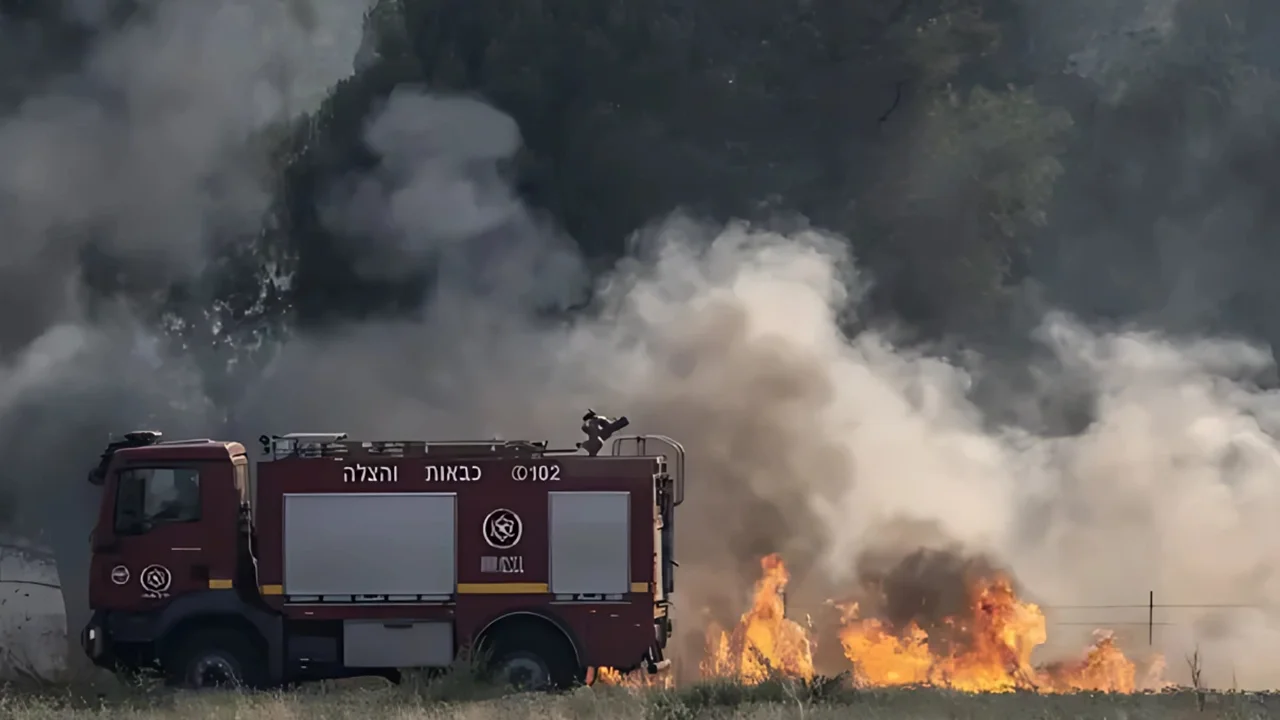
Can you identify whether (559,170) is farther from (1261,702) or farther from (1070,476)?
(1261,702)

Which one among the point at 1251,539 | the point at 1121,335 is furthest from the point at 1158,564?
the point at 1121,335

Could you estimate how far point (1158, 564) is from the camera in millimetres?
27047

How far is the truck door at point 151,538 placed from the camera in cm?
1778

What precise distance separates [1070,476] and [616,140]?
10.2m

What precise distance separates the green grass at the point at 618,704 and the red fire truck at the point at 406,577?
76 centimetres

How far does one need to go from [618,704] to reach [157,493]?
6028mm

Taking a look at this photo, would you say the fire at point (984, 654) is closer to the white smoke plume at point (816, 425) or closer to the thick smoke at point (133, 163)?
the white smoke plume at point (816, 425)

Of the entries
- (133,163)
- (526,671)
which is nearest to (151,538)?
(526,671)

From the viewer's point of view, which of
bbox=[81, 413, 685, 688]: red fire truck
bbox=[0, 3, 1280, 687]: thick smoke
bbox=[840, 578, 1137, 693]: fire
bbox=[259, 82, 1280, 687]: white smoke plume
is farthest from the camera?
bbox=[0, 3, 1280, 687]: thick smoke

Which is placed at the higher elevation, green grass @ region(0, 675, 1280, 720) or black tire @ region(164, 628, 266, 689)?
black tire @ region(164, 628, 266, 689)

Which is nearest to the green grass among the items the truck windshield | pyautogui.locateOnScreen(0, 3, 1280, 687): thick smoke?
the truck windshield

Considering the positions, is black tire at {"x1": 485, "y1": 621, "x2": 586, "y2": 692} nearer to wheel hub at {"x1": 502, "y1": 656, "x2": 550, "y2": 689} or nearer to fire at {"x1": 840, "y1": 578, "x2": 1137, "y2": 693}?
wheel hub at {"x1": 502, "y1": 656, "x2": 550, "y2": 689}

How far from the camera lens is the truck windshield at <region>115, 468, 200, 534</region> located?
59.0 ft

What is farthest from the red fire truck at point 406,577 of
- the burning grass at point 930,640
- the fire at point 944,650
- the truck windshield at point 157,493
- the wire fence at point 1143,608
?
the wire fence at point 1143,608
